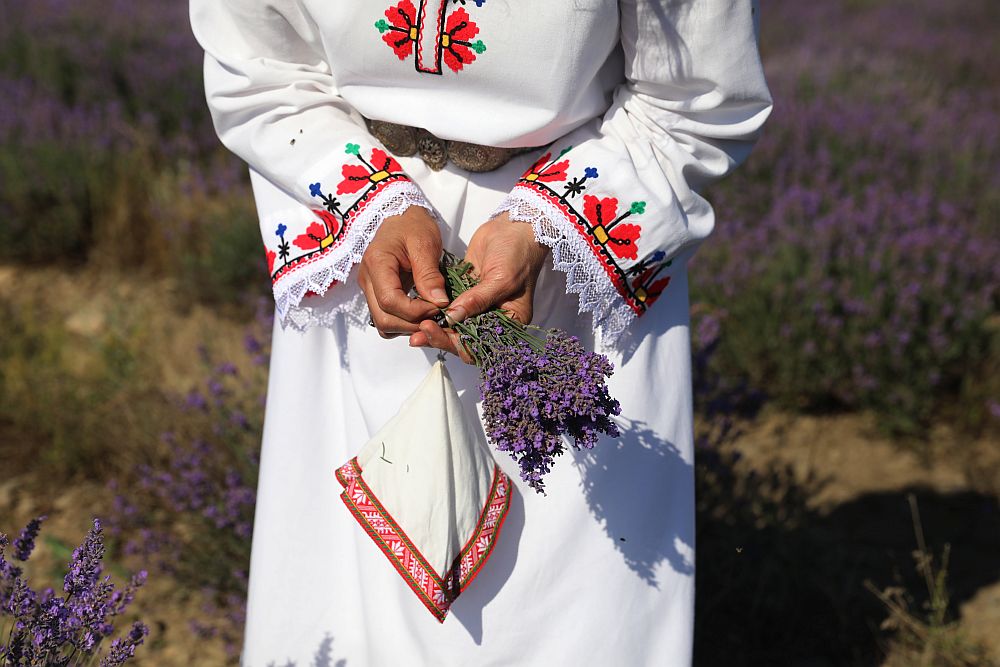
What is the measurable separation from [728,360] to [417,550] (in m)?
2.73

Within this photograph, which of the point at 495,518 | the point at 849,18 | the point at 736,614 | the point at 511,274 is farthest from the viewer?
the point at 849,18

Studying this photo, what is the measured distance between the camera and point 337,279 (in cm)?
147

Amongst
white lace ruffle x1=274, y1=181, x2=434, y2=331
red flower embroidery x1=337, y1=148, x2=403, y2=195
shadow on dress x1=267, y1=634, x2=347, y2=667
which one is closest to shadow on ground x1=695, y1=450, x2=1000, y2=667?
shadow on dress x1=267, y1=634, x2=347, y2=667

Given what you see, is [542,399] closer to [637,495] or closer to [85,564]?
[637,495]

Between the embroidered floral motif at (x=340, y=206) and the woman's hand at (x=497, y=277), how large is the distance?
0.57 feet

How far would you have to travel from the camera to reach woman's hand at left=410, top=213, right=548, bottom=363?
132cm

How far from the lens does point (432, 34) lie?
1.38 m

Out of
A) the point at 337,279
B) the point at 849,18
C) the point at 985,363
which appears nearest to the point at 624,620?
the point at 337,279

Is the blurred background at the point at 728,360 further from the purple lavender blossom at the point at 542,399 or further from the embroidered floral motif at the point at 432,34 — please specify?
the embroidered floral motif at the point at 432,34

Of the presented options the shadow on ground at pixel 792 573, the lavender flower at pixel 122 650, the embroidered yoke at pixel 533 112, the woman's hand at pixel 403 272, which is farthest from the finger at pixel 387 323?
the shadow on ground at pixel 792 573

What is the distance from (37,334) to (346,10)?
3.12 m

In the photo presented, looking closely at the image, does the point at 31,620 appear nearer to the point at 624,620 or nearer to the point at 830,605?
the point at 624,620

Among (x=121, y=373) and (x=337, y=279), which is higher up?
(x=337, y=279)

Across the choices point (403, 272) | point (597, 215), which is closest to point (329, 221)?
point (403, 272)
